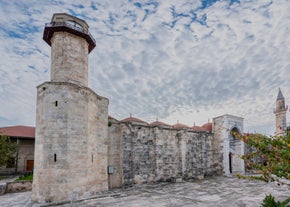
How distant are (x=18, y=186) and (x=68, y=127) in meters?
6.32

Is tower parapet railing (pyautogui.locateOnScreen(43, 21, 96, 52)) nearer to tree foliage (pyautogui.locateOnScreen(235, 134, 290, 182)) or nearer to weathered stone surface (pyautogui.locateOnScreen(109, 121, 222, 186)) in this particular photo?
Result: weathered stone surface (pyautogui.locateOnScreen(109, 121, 222, 186))

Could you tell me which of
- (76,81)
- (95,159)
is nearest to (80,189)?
(95,159)

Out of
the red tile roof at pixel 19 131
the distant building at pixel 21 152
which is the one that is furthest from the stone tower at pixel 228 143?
the red tile roof at pixel 19 131

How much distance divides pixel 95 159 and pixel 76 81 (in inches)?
204

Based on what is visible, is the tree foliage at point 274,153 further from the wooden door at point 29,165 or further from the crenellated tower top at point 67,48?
the wooden door at point 29,165

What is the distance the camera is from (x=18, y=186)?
12.5 metres

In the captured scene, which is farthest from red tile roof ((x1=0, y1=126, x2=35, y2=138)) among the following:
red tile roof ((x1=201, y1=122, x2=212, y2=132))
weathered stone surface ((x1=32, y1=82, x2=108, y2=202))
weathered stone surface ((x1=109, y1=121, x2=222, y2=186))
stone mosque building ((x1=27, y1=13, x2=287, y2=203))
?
red tile roof ((x1=201, y1=122, x2=212, y2=132))

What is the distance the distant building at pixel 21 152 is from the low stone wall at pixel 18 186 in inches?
303

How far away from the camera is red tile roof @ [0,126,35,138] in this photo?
20270 mm

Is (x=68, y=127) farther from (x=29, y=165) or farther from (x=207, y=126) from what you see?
(x=207, y=126)

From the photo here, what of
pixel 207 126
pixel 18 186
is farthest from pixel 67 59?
pixel 207 126

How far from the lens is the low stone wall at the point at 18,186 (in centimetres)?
1217

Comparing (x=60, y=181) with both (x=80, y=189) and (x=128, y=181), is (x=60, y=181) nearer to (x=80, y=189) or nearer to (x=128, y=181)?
(x=80, y=189)

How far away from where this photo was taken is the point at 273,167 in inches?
179
